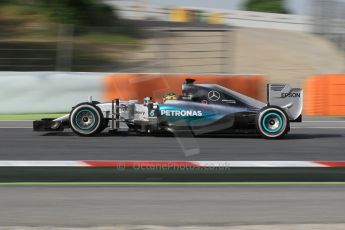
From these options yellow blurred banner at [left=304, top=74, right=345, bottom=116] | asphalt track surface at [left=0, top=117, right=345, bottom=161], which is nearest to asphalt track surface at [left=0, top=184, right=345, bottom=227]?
asphalt track surface at [left=0, top=117, right=345, bottom=161]

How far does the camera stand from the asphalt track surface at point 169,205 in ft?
17.8

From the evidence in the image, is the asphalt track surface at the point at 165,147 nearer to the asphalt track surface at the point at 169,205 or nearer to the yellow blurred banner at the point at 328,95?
the asphalt track surface at the point at 169,205

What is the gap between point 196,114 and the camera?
415 inches

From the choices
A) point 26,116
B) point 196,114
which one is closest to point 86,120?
point 196,114

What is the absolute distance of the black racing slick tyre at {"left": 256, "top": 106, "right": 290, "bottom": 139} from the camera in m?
10.6

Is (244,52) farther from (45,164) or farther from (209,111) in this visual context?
(45,164)

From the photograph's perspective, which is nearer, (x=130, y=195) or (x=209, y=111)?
(x=130, y=195)

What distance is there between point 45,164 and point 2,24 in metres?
18.2

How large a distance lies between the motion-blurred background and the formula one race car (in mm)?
4198

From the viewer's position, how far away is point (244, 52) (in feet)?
91.1

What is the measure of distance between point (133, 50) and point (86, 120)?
32.8 ft

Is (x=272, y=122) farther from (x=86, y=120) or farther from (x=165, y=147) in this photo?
(x=86, y=120)

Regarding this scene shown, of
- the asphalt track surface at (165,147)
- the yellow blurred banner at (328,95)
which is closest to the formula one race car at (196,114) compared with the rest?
the asphalt track surface at (165,147)

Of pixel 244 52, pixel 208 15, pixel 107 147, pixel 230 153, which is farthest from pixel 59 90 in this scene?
pixel 208 15
